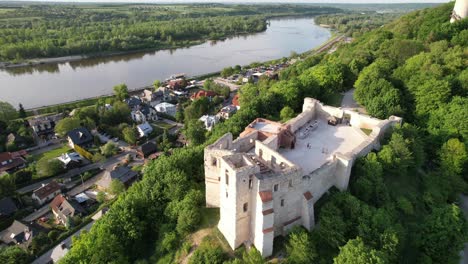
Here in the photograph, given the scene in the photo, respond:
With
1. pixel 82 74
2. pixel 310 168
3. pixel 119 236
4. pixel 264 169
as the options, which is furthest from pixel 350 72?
pixel 82 74

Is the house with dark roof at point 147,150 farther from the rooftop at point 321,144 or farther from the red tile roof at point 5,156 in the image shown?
the rooftop at point 321,144

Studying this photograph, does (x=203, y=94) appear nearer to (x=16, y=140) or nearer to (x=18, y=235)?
(x=16, y=140)

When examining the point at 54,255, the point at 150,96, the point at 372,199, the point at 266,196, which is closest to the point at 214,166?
the point at 266,196

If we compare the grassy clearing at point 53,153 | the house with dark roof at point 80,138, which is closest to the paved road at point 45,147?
the grassy clearing at point 53,153

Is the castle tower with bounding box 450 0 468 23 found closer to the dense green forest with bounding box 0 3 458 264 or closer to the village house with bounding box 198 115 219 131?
the dense green forest with bounding box 0 3 458 264

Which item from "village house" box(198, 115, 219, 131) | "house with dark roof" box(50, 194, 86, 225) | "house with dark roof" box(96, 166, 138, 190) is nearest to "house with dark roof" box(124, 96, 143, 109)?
"village house" box(198, 115, 219, 131)
